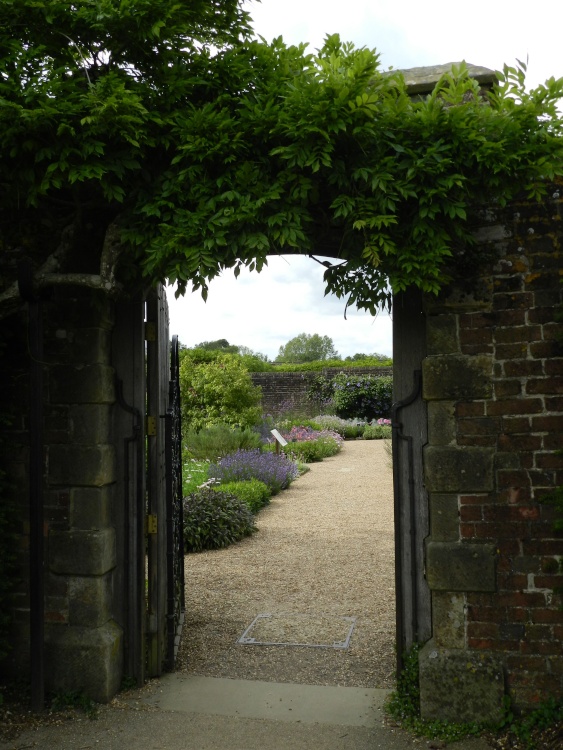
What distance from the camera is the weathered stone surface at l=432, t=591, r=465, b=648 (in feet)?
12.2

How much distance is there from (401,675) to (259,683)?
3.35ft

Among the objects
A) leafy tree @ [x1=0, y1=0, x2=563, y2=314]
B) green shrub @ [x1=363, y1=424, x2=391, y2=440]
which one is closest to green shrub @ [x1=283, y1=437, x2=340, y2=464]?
green shrub @ [x1=363, y1=424, x2=391, y2=440]

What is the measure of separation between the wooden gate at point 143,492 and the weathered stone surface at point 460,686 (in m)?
1.75

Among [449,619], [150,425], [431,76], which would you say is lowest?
[449,619]

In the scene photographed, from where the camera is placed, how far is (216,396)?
18141 mm

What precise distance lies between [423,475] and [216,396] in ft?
47.0

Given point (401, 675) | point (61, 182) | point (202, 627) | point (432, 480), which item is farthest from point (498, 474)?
point (202, 627)

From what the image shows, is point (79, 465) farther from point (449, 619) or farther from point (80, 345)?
point (449, 619)

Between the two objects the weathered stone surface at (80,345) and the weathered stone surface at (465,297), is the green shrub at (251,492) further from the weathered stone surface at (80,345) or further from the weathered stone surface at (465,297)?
the weathered stone surface at (465,297)

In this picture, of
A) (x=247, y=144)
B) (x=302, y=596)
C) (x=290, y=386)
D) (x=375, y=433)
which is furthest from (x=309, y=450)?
(x=247, y=144)

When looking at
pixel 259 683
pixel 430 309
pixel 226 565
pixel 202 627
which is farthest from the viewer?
pixel 226 565

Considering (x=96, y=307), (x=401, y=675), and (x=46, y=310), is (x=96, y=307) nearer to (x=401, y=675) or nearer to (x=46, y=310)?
(x=46, y=310)

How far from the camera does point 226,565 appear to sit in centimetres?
788

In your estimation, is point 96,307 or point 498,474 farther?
point 96,307
